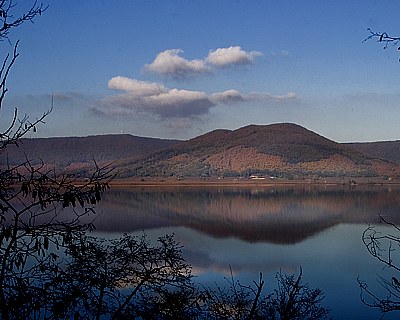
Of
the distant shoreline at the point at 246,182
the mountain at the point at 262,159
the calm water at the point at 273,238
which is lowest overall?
the calm water at the point at 273,238

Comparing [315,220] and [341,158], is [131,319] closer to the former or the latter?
[315,220]

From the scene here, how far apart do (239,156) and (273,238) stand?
5257cm

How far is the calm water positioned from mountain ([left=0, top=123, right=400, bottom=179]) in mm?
32195

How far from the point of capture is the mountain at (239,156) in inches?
2530

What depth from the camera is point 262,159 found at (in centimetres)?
6812

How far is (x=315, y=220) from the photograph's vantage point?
76.1ft

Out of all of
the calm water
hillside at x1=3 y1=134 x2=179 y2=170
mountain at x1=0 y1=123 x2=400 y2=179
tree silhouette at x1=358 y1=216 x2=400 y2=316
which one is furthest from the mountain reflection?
hillside at x1=3 y1=134 x2=179 y2=170

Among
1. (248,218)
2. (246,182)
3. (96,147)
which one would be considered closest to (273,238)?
(248,218)

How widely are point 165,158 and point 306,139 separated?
69.0 feet

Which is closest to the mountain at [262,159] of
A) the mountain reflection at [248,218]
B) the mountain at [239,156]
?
the mountain at [239,156]

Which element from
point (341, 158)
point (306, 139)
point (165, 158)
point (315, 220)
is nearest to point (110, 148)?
point (165, 158)

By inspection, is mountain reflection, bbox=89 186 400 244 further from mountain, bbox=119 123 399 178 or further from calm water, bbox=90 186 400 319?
mountain, bbox=119 123 399 178

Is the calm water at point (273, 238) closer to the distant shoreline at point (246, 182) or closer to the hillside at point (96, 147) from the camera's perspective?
the distant shoreline at point (246, 182)

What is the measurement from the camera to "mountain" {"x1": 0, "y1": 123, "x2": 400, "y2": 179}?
64250 mm
